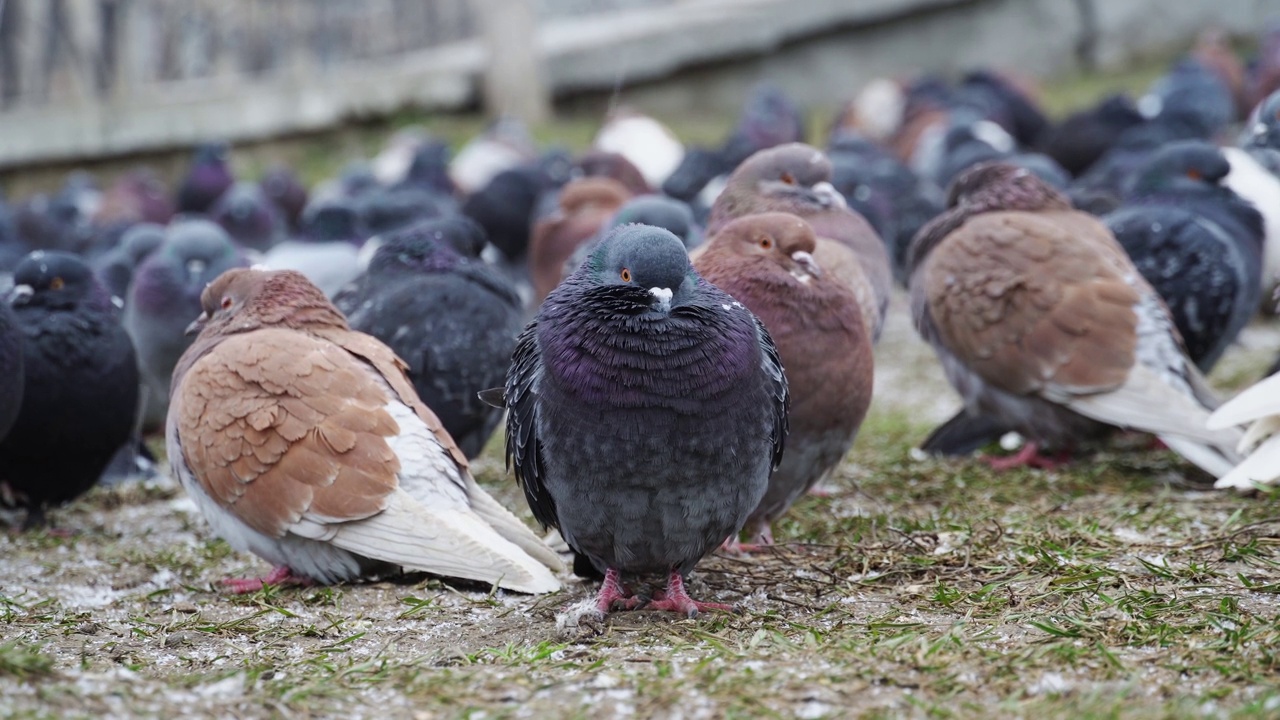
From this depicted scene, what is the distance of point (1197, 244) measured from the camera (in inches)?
248

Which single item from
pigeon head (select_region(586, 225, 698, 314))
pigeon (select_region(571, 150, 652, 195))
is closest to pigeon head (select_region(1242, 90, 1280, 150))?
pigeon head (select_region(586, 225, 698, 314))

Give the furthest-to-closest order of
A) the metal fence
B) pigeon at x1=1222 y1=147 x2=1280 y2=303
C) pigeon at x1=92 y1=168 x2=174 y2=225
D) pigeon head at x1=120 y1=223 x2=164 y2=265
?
the metal fence, pigeon at x1=92 y1=168 x2=174 y2=225, pigeon head at x1=120 y1=223 x2=164 y2=265, pigeon at x1=1222 y1=147 x2=1280 y2=303

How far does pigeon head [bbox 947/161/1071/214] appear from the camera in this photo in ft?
20.5

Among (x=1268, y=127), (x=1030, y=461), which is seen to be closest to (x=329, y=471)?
(x=1030, y=461)

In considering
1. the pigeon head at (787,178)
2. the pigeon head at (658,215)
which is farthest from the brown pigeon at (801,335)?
the pigeon head at (658,215)

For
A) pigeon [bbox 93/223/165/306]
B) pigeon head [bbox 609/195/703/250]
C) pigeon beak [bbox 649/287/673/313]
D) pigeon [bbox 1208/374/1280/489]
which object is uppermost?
pigeon beak [bbox 649/287/673/313]

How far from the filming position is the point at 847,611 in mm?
4023

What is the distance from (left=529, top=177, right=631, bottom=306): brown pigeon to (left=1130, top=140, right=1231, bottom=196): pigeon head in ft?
10.1

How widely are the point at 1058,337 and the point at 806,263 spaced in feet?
4.95

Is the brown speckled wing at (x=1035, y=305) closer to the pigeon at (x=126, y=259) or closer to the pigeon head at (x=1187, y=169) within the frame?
the pigeon head at (x=1187, y=169)

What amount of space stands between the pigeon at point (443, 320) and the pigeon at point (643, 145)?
24.2ft

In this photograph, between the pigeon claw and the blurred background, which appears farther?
the blurred background

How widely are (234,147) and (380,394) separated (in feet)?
41.2

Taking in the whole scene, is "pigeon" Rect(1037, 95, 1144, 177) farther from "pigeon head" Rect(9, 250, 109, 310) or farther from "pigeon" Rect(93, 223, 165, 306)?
"pigeon head" Rect(9, 250, 109, 310)
